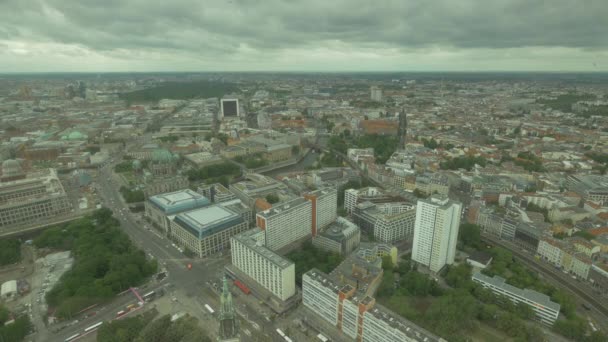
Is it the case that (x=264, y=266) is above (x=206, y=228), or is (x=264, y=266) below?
below

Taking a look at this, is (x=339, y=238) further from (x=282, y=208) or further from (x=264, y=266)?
(x=264, y=266)

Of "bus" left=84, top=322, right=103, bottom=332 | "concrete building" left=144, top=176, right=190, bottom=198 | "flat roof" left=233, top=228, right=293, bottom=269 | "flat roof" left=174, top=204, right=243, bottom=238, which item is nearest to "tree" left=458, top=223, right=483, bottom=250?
"flat roof" left=233, top=228, right=293, bottom=269

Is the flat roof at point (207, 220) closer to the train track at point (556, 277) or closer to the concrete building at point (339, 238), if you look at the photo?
the concrete building at point (339, 238)

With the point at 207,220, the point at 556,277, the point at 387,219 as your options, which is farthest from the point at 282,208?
the point at 556,277

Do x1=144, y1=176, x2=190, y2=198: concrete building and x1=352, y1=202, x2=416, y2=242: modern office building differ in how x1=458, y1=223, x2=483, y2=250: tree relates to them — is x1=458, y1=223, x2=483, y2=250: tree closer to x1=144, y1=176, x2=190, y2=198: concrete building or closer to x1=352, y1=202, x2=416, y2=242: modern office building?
x1=352, y1=202, x2=416, y2=242: modern office building

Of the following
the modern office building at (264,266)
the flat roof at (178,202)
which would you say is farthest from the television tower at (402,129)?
the modern office building at (264,266)

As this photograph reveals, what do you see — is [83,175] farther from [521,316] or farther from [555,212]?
[555,212]

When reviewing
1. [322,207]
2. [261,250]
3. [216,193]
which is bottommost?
[216,193]

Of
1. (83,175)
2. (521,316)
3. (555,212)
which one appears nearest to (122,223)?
(83,175)

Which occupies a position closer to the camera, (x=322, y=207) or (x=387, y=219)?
(x=387, y=219)
